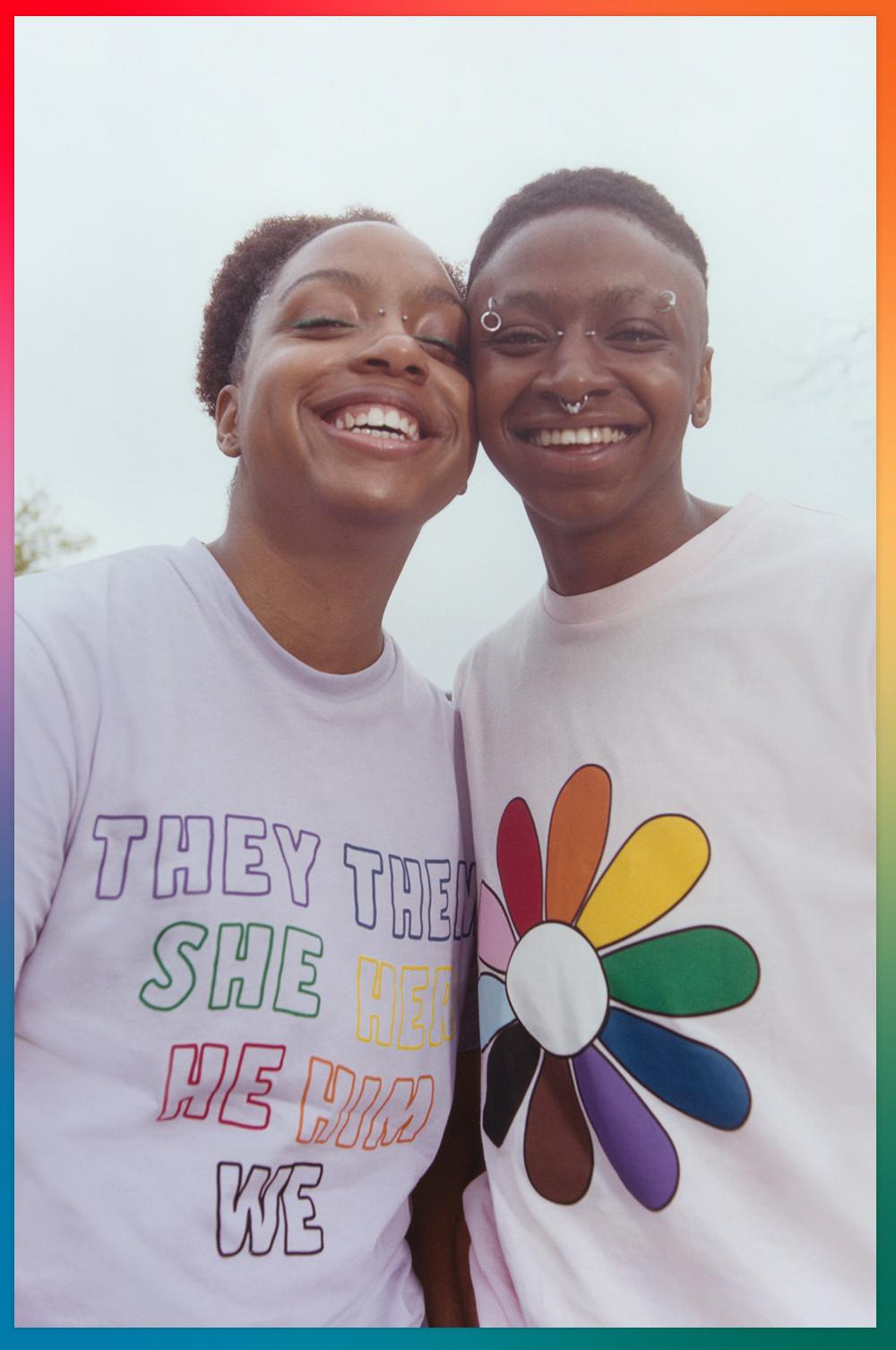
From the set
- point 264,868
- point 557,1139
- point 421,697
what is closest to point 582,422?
point 421,697

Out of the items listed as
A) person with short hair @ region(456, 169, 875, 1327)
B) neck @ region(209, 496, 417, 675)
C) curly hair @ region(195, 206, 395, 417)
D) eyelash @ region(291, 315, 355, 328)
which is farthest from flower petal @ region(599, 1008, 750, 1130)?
curly hair @ region(195, 206, 395, 417)

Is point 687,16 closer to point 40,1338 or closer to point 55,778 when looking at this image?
point 55,778

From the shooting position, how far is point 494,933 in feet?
5.38

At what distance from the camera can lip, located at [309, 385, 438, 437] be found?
1.57 meters

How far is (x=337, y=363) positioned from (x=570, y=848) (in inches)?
29.6

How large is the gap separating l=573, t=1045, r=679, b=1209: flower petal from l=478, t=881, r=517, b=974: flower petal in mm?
185

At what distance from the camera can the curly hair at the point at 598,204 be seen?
1576mm

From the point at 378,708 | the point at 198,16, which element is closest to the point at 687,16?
the point at 198,16

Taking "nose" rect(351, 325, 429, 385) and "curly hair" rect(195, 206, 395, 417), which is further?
"curly hair" rect(195, 206, 395, 417)

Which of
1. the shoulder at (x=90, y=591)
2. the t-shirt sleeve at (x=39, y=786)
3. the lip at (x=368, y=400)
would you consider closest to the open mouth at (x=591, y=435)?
the lip at (x=368, y=400)

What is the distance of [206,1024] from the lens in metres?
1.43

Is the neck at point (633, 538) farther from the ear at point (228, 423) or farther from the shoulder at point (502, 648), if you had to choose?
the ear at point (228, 423)

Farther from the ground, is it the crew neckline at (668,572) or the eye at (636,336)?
the eye at (636,336)

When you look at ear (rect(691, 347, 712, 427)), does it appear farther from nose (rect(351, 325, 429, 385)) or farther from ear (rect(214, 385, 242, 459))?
ear (rect(214, 385, 242, 459))
